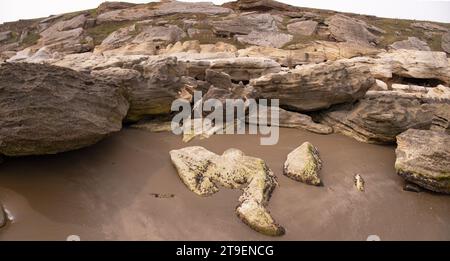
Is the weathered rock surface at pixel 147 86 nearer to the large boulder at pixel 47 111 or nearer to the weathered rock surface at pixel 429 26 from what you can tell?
the large boulder at pixel 47 111

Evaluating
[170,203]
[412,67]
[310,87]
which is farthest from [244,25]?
[170,203]

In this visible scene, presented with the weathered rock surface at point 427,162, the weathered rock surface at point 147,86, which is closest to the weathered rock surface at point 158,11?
the weathered rock surface at point 147,86

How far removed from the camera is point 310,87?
38.5 feet

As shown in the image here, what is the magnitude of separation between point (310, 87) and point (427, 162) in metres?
4.43

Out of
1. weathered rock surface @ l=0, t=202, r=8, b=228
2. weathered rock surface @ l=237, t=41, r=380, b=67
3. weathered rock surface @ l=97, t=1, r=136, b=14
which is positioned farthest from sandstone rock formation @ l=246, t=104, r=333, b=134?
weathered rock surface @ l=97, t=1, r=136, b=14

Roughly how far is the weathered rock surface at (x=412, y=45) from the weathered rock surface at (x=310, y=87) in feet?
47.2

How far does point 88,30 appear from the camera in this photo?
25859 mm

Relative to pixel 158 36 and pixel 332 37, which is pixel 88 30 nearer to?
Result: pixel 158 36

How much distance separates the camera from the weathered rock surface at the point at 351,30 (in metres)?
24.4

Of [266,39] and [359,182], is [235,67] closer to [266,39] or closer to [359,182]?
[359,182]

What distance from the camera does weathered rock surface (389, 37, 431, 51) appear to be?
24462 mm

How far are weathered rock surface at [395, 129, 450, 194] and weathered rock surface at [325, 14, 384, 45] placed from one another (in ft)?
54.5

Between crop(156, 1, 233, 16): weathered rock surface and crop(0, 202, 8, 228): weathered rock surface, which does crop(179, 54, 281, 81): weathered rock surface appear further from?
crop(156, 1, 233, 16): weathered rock surface
